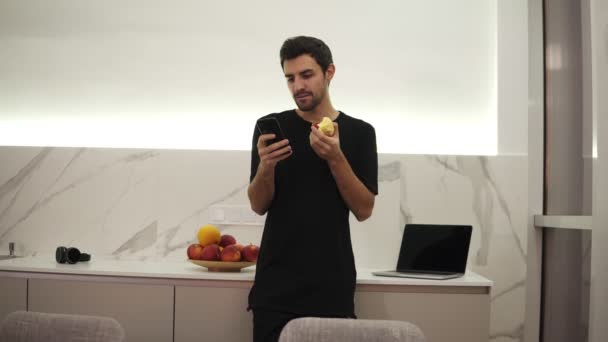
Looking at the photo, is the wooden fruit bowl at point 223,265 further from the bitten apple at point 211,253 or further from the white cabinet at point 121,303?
the white cabinet at point 121,303

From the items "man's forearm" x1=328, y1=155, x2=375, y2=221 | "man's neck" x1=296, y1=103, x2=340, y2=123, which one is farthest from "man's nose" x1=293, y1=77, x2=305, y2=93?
"man's forearm" x1=328, y1=155, x2=375, y2=221

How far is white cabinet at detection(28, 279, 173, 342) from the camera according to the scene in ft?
7.82

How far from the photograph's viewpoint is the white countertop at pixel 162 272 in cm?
236

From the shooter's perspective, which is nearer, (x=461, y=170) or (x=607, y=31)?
(x=607, y=31)

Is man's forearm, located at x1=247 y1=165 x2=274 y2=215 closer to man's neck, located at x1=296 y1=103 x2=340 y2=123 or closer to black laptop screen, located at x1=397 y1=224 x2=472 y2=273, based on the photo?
man's neck, located at x1=296 y1=103 x2=340 y2=123

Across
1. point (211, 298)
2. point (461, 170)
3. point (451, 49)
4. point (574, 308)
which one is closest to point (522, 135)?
point (461, 170)

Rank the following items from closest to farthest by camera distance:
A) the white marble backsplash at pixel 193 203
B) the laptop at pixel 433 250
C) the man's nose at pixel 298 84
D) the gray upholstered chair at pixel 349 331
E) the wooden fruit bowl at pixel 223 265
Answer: the gray upholstered chair at pixel 349 331, the man's nose at pixel 298 84, the wooden fruit bowl at pixel 223 265, the laptop at pixel 433 250, the white marble backsplash at pixel 193 203

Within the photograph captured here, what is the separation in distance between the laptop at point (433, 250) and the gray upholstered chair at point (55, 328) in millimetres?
1291

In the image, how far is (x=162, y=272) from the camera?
241 centimetres

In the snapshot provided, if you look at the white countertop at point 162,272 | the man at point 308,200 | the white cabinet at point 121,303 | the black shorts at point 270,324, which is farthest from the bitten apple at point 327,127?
the white cabinet at point 121,303

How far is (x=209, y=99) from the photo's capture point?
119 inches

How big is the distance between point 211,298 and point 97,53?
55.2 inches

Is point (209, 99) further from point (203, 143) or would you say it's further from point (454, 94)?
point (454, 94)

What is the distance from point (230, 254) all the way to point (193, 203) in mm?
565
